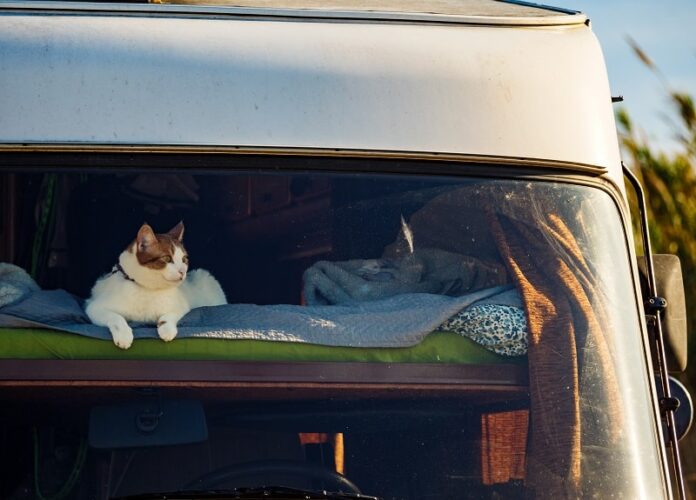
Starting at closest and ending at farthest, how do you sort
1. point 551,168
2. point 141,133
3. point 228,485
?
1. point 228,485
2. point 141,133
3. point 551,168

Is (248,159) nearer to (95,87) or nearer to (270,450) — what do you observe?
(95,87)

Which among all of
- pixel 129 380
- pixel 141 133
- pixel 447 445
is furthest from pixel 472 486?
pixel 141 133

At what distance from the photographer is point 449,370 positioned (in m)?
2.90

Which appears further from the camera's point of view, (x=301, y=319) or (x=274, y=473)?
(x=301, y=319)

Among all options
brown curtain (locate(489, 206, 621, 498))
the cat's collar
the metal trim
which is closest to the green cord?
the cat's collar

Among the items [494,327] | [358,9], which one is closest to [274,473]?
[494,327]

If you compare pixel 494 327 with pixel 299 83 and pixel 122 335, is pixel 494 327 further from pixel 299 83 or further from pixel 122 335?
pixel 122 335

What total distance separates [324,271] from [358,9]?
775mm

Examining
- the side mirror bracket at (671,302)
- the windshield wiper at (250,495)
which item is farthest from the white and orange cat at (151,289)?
the side mirror bracket at (671,302)

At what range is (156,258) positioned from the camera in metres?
3.12

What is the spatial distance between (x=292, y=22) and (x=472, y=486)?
1.27 meters

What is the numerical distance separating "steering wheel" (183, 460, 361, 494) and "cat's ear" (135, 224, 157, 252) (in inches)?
25.7

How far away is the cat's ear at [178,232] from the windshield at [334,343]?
1cm

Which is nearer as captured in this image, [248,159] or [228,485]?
[228,485]
